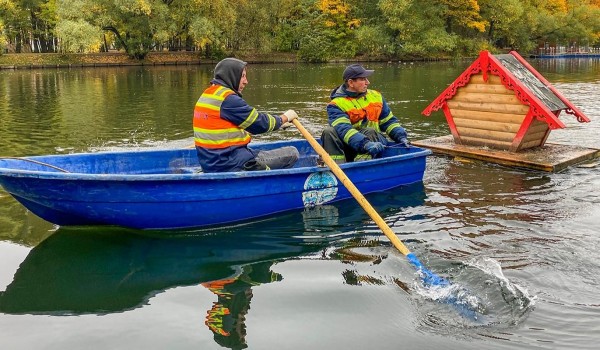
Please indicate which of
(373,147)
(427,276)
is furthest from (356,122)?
(427,276)

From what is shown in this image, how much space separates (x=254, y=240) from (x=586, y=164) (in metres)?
6.18

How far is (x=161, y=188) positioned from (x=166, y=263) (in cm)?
84

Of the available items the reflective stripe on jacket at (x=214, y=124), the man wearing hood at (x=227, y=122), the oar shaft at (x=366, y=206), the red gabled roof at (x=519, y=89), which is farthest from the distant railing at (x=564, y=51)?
the reflective stripe on jacket at (x=214, y=124)

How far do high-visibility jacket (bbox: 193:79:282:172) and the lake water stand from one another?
2.69 feet

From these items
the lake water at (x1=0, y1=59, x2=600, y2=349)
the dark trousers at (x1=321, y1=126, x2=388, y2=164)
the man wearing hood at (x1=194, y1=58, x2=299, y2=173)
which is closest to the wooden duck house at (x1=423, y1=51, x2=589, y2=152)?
the lake water at (x1=0, y1=59, x2=600, y2=349)

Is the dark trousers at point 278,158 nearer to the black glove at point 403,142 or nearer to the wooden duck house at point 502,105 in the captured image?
the black glove at point 403,142

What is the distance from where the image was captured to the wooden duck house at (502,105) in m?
9.62

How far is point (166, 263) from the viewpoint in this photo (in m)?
Result: 6.06

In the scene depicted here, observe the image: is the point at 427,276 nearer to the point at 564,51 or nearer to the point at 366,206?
the point at 366,206

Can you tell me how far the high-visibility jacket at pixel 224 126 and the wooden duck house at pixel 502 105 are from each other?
459 cm

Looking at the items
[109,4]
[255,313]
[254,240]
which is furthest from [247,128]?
[109,4]

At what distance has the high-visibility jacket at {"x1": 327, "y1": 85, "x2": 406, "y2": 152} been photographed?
822 cm

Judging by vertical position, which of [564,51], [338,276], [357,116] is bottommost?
[338,276]

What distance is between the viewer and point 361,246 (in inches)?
254
